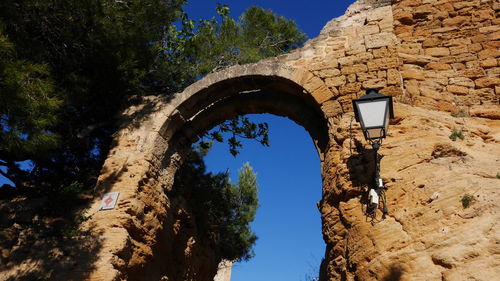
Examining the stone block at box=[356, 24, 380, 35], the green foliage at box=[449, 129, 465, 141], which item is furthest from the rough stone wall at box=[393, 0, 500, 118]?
the green foliage at box=[449, 129, 465, 141]

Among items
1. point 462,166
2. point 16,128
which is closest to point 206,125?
point 16,128

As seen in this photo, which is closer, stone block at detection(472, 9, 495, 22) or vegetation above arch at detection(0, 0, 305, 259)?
vegetation above arch at detection(0, 0, 305, 259)

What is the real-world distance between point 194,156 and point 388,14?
4554 millimetres

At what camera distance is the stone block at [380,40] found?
5.34 meters

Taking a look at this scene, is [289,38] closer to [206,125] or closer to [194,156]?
[194,156]

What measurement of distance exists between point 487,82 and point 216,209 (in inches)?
208

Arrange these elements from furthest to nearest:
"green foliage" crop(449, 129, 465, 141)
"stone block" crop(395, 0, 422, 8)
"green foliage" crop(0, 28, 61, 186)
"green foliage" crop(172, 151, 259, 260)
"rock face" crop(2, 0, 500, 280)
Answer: "green foliage" crop(172, 151, 259, 260) < "stone block" crop(395, 0, 422, 8) < "green foliage" crop(449, 129, 465, 141) < "green foliage" crop(0, 28, 61, 186) < "rock face" crop(2, 0, 500, 280)

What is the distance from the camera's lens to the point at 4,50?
421 centimetres

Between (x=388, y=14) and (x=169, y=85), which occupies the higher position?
(x=169, y=85)

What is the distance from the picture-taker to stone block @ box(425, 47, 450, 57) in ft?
18.1

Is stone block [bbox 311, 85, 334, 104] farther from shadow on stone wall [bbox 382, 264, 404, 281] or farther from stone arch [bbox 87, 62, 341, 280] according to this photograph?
shadow on stone wall [bbox 382, 264, 404, 281]

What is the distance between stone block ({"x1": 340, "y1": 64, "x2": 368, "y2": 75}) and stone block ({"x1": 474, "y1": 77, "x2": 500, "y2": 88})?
1376mm

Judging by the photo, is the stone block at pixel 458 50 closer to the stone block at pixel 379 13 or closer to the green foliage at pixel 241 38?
the stone block at pixel 379 13

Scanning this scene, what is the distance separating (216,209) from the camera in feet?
27.9
